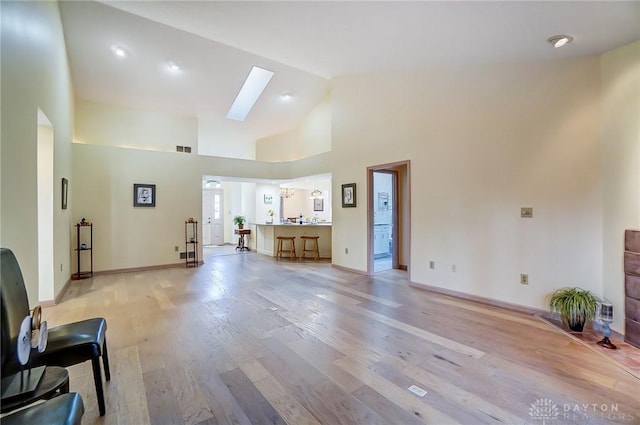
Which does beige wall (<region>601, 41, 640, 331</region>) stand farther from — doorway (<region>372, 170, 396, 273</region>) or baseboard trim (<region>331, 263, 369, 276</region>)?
doorway (<region>372, 170, 396, 273</region>)

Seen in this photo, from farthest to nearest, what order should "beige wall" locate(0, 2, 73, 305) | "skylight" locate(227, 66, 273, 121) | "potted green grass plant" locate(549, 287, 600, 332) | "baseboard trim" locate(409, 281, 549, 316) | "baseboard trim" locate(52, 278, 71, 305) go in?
"skylight" locate(227, 66, 273, 121) → "baseboard trim" locate(52, 278, 71, 305) → "baseboard trim" locate(409, 281, 549, 316) → "potted green grass plant" locate(549, 287, 600, 332) → "beige wall" locate(0, 2, 73, 305)

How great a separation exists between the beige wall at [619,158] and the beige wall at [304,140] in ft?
16.1

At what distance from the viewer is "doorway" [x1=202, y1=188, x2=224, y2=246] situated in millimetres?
10938

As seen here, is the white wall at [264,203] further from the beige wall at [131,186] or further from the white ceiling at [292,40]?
the white ceiling at [292,40]

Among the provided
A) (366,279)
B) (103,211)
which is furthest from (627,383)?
(103,211)

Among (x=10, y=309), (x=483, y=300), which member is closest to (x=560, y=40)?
(x=483, y=300)

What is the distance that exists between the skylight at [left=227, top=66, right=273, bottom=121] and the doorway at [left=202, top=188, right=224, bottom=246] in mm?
4316

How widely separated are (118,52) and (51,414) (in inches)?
219

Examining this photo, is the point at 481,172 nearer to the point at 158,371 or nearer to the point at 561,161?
the point at 561,161

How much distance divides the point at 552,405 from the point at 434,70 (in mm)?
4286

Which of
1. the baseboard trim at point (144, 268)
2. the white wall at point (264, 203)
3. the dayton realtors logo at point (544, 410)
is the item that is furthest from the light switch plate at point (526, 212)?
the white wall at point (264, 203)

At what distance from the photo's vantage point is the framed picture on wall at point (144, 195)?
6016 millimetres

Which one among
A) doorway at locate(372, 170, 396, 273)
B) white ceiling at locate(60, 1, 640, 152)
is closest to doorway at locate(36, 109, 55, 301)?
white ceiling at locate(60, 1, 640, 152)

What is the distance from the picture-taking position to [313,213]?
1064cm
